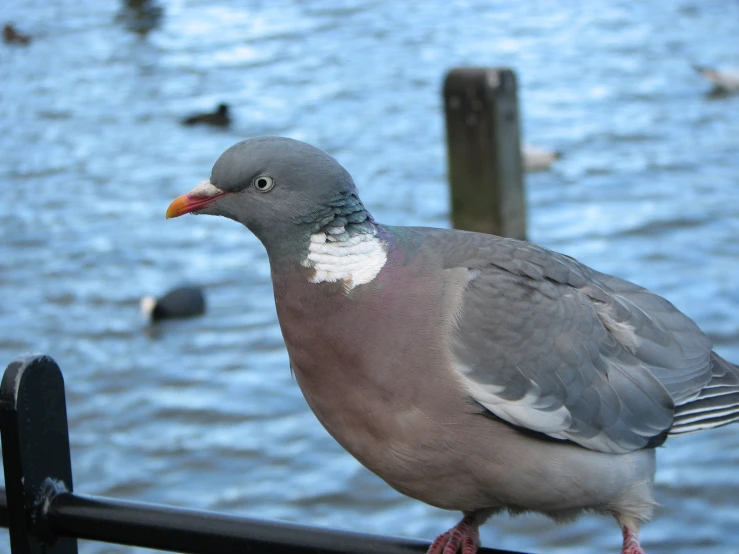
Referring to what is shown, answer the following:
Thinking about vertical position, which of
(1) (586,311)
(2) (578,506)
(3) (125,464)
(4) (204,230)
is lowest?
(3) (125,464)

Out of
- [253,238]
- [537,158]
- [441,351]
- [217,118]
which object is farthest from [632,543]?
[217,118]

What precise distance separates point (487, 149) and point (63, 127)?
5.50m

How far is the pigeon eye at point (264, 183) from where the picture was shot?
2.25 meters

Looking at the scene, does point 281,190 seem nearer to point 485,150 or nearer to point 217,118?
point 485,150

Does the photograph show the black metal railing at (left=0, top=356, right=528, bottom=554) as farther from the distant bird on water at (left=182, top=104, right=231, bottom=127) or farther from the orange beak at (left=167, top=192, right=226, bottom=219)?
the distant bird on water at (left=182, top=104, right=231, bottom=127)

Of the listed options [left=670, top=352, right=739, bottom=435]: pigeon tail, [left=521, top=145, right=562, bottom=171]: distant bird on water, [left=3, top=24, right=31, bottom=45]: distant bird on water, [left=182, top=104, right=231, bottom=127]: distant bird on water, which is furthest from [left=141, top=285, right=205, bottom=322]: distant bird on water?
[left=3, top=24, right=31, bottom=45]: distant bird on water

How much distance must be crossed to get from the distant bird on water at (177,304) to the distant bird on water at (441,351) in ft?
14.0

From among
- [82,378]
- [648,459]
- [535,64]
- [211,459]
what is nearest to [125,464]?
[211,459]

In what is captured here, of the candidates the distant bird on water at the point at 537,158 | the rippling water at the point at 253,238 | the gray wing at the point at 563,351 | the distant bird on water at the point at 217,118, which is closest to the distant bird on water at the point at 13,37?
the rippling water at the point at 253,238

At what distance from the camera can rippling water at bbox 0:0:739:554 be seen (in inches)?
206

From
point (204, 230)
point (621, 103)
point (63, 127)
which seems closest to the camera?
point (204, 230)

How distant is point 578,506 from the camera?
8.05 ft

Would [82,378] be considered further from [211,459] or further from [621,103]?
[621,103]

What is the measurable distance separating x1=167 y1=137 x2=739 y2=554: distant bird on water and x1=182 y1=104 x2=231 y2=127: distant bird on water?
7365 mm
